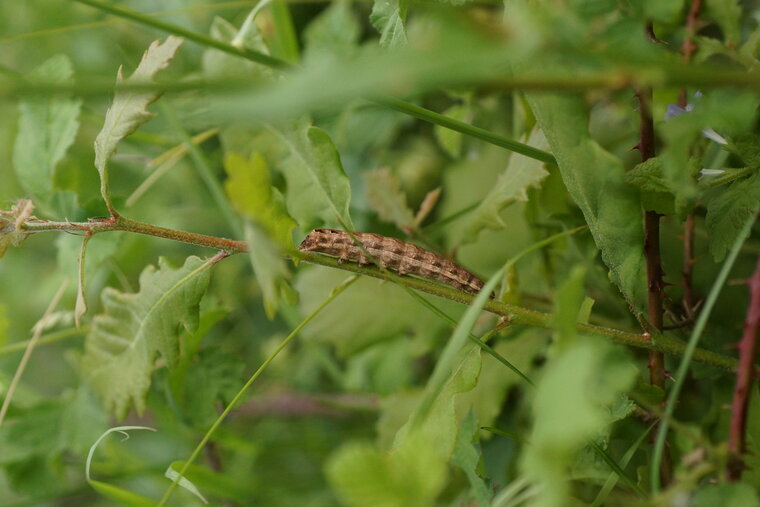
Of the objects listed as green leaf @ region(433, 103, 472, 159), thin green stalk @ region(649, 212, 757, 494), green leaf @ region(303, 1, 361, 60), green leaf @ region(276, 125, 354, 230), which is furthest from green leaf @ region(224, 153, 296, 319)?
green leaf @ region(303, 1, 361, 60)

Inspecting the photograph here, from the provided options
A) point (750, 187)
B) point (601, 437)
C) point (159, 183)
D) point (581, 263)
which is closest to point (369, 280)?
point (581, 263)

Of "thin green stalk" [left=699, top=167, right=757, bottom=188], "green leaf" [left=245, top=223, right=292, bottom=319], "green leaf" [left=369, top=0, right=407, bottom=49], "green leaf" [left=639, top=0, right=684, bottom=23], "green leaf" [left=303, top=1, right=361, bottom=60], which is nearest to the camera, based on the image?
"green leaf" [left=245, top=223, right=292, bottom=319]

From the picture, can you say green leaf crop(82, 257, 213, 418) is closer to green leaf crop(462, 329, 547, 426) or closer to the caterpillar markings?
the caterpillar markings

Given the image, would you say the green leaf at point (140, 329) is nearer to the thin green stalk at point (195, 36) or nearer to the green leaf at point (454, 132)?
the thin green stalk at point (195, 36)

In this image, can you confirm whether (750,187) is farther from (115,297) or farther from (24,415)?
(24,415)

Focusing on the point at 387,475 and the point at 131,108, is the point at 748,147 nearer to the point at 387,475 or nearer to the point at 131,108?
the point at 387,475

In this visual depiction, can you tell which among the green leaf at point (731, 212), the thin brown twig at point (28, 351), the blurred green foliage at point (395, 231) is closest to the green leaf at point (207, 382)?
the blurred green foliage at point (395, 231)
